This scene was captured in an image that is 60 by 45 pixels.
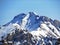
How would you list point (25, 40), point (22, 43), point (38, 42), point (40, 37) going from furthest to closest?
1. point (40, 37)
2. point (38, 42)
3. point (25, 40)
4. point (22, 43)

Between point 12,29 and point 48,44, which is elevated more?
point 12,29

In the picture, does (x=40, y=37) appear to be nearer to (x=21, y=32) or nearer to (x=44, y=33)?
(x=44, y=33)

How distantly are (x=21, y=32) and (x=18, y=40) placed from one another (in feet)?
25.7

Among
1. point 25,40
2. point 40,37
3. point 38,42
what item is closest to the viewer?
point 25,40

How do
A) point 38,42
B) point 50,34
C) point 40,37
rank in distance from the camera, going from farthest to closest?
point 50,34, point 40,37, point 38,42

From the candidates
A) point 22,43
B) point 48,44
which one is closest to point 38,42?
point 48,44

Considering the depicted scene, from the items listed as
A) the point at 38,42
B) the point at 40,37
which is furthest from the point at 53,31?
the point at 38,42

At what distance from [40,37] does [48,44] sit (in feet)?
42.2

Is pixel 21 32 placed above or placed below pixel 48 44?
above

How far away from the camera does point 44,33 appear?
616 ft

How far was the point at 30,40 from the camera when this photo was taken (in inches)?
5787

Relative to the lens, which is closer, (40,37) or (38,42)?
(38,42)

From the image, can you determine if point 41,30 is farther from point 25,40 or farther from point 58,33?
point 25,40

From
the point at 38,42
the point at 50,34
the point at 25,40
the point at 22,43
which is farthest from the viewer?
the point at 50,34
